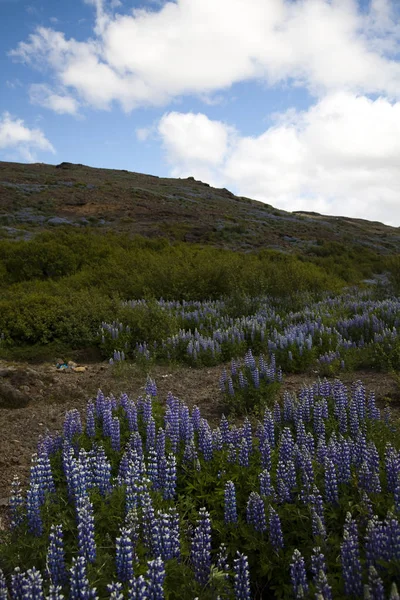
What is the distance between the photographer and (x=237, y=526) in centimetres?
319

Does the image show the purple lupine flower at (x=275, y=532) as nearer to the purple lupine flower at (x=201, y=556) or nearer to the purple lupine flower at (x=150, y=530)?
the purple lupine flower at (x=201, y=556)

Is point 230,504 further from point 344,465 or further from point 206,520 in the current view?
point 344,465

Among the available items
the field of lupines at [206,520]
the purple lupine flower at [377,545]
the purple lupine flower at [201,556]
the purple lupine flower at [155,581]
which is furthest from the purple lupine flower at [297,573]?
the purple lupine flower at [155,581]

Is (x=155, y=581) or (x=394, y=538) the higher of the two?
(x=394, y=538)

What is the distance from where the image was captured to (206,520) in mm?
2725

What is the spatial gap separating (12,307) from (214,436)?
7.14 metres

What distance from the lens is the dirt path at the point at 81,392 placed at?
5.02 metres

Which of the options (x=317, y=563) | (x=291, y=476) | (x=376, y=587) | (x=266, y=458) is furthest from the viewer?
(x=266, y=458)

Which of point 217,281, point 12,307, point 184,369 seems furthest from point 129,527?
point 217,281

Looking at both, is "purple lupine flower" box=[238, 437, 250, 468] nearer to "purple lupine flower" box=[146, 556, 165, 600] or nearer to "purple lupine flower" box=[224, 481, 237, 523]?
"purple lupine flower" box=[224, 481, 237, 523]

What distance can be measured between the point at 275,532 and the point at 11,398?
175 inches

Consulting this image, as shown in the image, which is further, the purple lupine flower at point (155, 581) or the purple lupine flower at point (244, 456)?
the purple lupine flower at point (244, 456)

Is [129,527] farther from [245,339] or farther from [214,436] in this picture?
[245,339]

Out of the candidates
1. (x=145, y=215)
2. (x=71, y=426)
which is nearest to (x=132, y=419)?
(x=71, y=426)
